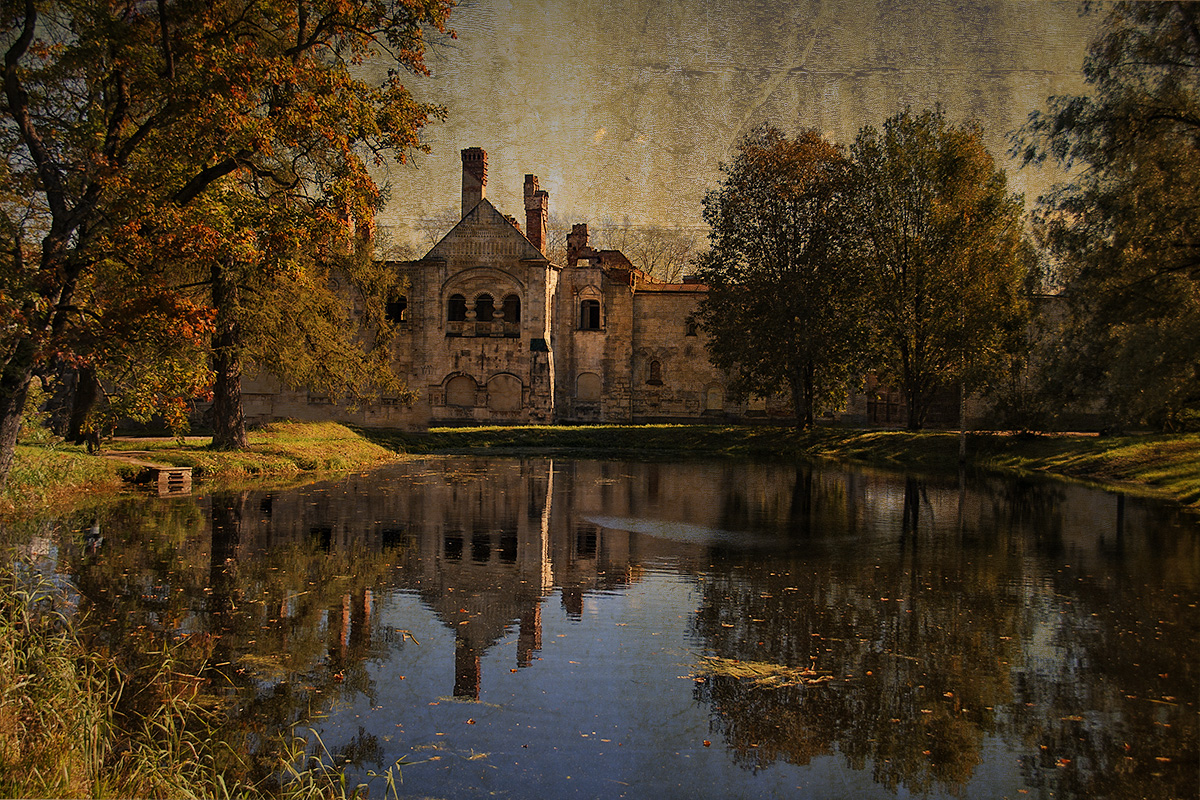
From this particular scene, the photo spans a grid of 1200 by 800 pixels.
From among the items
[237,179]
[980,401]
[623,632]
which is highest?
[237,179]

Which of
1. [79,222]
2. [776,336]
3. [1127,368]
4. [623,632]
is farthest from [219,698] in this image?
[776,336]

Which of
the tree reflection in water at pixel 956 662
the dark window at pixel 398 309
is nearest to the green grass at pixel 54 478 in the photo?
the tree reflection in water at pixel 956 662

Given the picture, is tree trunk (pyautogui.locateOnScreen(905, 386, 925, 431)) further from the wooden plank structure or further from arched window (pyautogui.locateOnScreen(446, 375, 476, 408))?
the wooden plank structure

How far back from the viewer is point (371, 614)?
9.48 metres

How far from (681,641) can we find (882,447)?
28.5 metres

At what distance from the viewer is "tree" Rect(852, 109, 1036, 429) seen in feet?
116

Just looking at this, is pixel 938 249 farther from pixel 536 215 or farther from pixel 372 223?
pixel 372 223

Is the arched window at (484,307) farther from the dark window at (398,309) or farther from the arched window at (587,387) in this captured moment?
the arched window at (587,387)

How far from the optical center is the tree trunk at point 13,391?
1104cm

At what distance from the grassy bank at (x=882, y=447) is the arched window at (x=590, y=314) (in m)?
9.67

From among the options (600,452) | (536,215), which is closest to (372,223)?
(600,452)

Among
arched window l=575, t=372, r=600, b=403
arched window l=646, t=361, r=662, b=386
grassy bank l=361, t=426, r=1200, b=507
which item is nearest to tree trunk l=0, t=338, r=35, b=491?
grassy bank l=361, t=426, r=1200, b=507

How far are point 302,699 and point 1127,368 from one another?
19.7m

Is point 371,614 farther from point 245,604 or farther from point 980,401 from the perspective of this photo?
point 980,401
